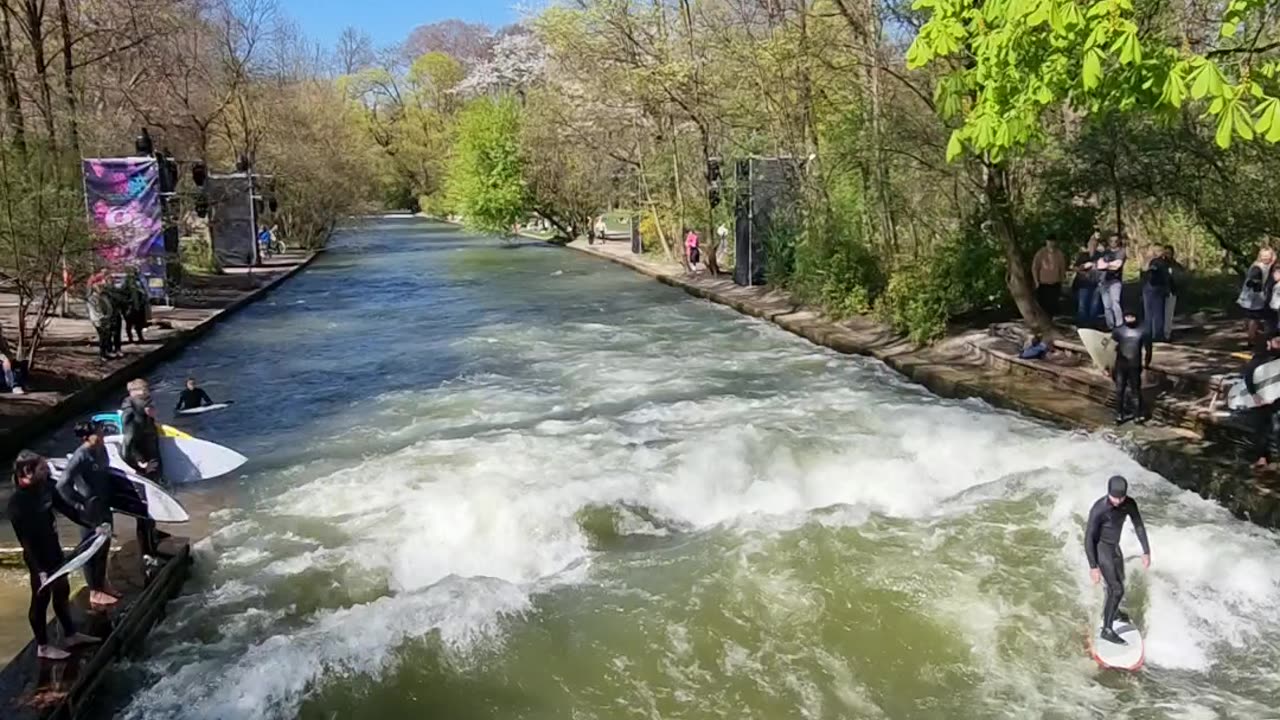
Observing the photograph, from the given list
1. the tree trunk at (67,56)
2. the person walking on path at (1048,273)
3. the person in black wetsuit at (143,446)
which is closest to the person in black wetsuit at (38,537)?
the person in black wetsuit at (143,446)

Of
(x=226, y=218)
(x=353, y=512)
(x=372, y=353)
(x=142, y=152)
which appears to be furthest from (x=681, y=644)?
(x=226, y=218)

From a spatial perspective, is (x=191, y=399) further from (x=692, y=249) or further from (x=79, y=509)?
(x=692, y=249)

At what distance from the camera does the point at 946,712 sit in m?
7.01

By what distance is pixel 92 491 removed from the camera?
24.8 ft

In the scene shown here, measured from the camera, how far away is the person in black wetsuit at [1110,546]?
760 centimetres


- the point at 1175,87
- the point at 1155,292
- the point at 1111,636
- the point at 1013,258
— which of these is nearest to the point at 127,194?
the point at 1013,258

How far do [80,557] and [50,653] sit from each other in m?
0.65

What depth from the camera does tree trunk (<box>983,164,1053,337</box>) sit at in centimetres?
1647

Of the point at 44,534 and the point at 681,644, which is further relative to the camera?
the point at 681,644

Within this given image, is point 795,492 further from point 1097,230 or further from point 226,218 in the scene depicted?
point 226,218

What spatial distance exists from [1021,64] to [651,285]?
89.2ft

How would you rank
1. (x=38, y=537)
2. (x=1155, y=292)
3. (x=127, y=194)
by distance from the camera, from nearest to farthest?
(x=38, y=537) → (x=1155, y=292) → (x=127, y=194)

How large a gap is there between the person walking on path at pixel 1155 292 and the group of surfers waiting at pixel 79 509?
12.6 metres

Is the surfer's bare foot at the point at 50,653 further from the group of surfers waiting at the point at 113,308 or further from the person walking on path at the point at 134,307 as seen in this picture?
the person walking on path at the point at 134,307
